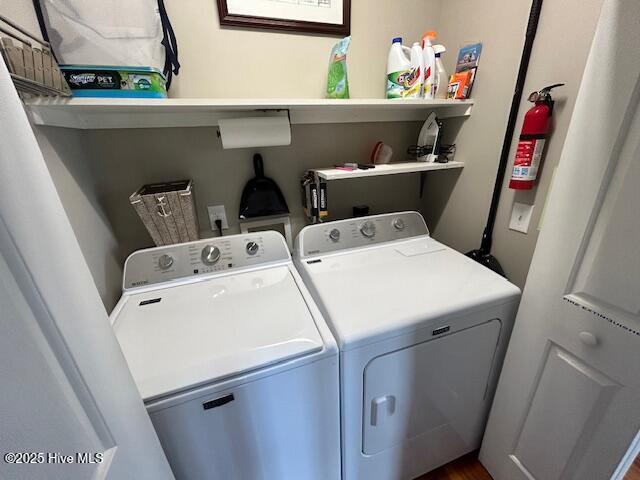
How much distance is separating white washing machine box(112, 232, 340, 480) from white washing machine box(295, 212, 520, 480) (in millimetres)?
89

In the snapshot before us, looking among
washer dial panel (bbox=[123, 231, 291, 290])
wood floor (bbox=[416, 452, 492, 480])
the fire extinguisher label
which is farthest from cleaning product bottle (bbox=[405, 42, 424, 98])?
wood floor (bbox=[416, 452, 492, 480])

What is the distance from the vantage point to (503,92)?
1253 mm

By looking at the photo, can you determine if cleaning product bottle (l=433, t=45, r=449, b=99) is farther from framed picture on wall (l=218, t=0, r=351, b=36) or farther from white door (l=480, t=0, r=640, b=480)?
white door (l=480, t=0, r=640, b=480)

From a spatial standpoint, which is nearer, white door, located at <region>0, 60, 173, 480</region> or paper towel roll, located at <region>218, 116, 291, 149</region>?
white door, located at <region>0, 60, 173, 480</region>

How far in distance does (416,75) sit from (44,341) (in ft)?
5.38

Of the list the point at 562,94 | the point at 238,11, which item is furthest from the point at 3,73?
the point at 562,94

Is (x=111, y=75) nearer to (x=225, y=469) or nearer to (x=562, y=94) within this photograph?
(x=225, y=469)

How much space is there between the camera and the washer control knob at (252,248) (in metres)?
1.31

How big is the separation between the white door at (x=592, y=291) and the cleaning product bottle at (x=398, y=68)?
0.82 m

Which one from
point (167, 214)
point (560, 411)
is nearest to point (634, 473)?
point (560, 411)

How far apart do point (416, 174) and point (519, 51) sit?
84cm

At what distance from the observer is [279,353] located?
2.66ft

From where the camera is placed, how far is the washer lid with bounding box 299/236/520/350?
910 mm

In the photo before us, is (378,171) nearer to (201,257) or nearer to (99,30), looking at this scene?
(201,257)
